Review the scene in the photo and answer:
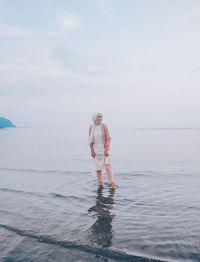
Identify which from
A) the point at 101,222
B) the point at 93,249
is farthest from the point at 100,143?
the point at 93,249

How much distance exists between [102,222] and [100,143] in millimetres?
3875

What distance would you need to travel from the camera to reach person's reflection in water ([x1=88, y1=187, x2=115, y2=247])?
4.31m

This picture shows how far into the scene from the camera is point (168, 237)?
440cm

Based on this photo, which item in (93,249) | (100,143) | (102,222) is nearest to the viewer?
(93,249)

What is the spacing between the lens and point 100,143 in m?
8.74

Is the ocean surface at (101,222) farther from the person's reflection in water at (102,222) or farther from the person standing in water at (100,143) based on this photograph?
the person standing in water at (100,143)

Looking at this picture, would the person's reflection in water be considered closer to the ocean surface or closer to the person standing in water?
the ocean surface

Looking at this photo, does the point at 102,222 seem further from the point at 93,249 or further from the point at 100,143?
the point at 100,143

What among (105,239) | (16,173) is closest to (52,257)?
(105,239)

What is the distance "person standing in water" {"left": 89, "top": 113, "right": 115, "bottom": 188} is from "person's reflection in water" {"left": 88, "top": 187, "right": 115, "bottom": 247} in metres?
1.29

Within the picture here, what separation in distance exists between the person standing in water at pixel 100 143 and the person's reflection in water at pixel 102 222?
1285 millimetres

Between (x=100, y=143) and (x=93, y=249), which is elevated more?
(x=100, y=143)

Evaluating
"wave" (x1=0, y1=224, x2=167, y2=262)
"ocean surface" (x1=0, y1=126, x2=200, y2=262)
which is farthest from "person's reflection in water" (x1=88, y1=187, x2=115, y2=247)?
"wave" (x1=0, y1=224, x2=167, y2=262)

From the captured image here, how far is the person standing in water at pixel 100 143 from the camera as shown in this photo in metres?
8.56
